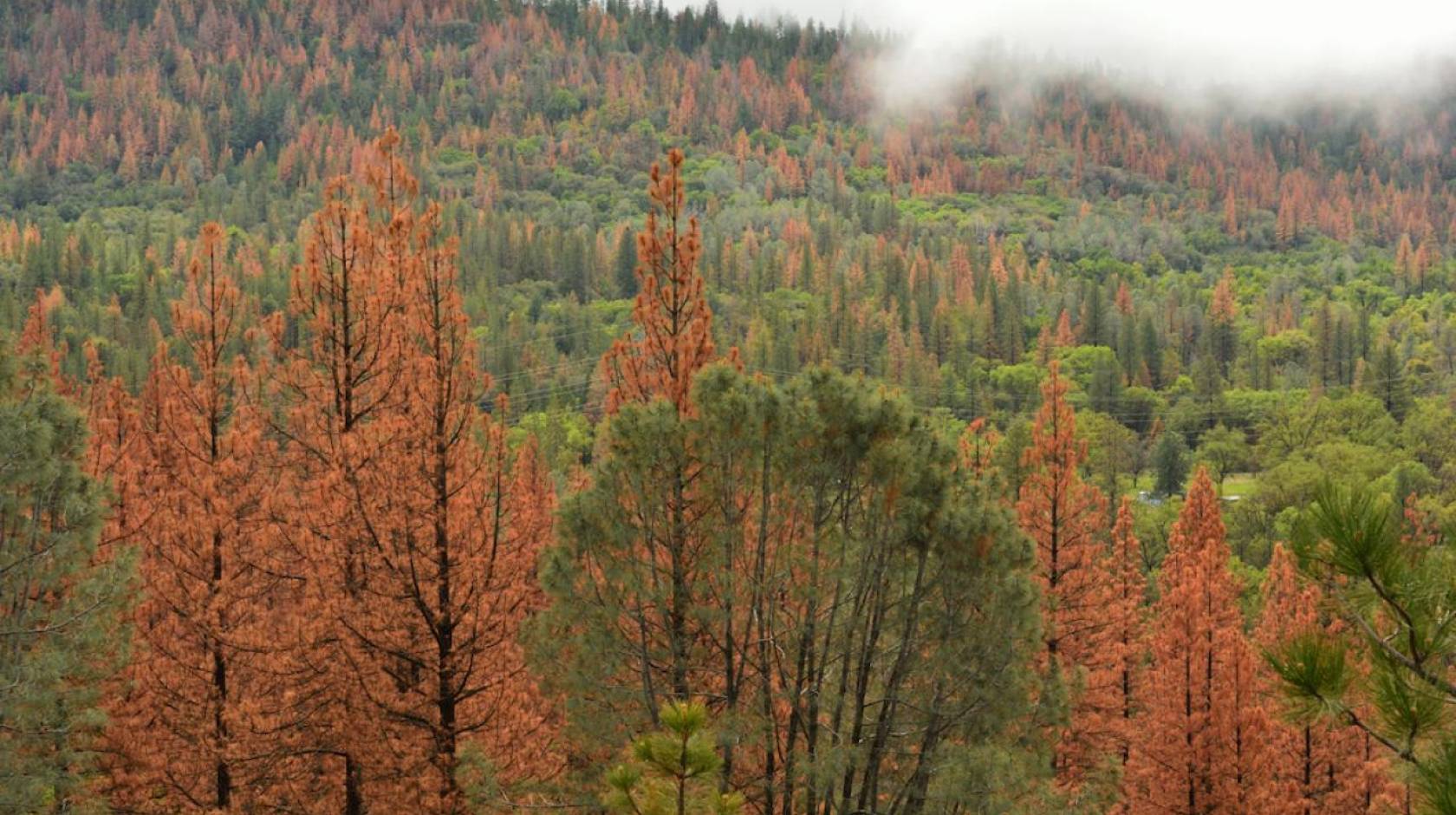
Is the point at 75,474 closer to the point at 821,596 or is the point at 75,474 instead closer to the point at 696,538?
the point at 696,538

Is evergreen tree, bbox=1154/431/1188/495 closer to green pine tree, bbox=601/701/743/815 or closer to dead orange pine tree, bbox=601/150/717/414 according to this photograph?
dead orange pine tree, bbox=601/150/717/414

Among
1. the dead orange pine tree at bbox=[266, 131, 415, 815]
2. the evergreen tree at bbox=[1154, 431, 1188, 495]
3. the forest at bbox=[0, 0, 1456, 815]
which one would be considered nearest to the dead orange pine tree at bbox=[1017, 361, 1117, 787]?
the forest at bbox=[0, 0, 1456, 815]

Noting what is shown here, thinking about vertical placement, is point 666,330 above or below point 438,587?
above

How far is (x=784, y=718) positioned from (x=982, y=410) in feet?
321

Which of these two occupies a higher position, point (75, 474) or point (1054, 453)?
point (75, 474)

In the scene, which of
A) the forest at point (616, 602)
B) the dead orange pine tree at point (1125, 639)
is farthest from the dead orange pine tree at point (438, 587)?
the dead orange pine tree at point (1125, 639)

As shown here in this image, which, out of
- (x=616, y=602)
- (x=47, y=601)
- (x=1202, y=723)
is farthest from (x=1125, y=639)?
(x=47, y=601)

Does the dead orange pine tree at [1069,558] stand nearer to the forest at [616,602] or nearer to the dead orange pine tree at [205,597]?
the forest at [616,602]

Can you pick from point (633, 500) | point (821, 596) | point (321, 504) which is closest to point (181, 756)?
point (321, 504)

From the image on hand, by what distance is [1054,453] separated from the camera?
2353 cm

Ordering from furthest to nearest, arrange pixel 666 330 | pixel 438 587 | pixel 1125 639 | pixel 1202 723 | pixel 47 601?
pixel 1125 639
pixel 1202 723
pixel 666 330
pixel 47 601
pixel 438 587

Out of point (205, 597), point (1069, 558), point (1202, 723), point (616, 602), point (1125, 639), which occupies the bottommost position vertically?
point (1125, 639)

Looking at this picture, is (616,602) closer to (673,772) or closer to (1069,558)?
(673,772)

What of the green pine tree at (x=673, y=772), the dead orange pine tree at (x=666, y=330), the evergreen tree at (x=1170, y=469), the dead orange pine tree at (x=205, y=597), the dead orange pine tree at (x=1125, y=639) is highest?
the dead orange pine tree at (x=666, y=330)
